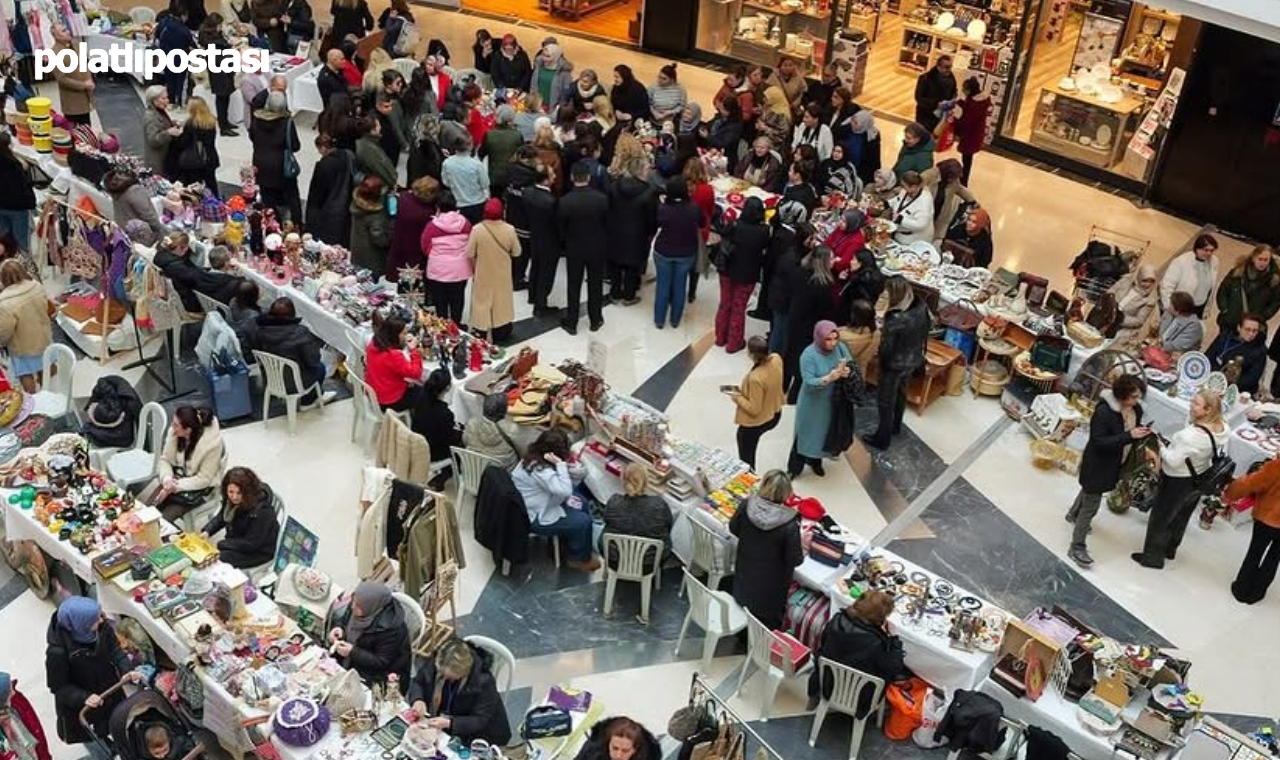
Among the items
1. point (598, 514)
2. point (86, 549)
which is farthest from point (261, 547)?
point (598, 514)

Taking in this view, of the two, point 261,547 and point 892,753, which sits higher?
point 261,547

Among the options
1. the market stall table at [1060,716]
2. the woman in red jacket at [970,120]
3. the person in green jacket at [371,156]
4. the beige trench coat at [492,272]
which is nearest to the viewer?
the market stall table at [1060,716]

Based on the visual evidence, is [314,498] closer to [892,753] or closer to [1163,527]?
[892,753]

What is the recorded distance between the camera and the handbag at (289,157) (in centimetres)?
1170

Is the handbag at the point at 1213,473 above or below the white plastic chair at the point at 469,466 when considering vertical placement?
above

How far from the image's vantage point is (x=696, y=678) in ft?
20.9

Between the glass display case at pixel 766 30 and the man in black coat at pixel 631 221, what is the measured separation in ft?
22.7

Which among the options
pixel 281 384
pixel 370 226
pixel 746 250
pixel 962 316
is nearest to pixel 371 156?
pixel 370 226

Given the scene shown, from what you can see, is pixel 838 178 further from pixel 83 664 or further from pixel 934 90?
pixel 83 664

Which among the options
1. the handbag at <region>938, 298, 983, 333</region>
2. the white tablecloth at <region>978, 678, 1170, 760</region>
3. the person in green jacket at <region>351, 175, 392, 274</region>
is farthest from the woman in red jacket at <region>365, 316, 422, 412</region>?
the handbag at <region>938, 298, 983, 333</region>

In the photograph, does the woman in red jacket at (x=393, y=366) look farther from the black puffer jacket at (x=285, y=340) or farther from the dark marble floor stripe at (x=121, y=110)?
the dark marble floor stripe at (x=121, y=110)

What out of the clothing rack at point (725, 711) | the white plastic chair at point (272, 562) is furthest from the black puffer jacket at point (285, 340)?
the clothing rack at point (725, 711)

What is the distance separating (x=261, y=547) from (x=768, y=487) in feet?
9.89

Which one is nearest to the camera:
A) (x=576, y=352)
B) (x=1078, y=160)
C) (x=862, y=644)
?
(x=862, y=644)
